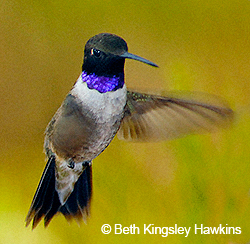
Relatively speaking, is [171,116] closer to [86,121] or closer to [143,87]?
[86,121]

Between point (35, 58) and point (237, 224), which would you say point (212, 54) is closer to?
point (35, 58)

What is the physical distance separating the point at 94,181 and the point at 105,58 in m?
0.59

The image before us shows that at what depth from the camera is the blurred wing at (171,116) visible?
917mm

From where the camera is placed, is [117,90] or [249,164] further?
[249,164]

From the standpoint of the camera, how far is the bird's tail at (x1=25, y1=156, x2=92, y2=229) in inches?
41.9

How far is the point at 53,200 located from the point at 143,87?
2.79 feet

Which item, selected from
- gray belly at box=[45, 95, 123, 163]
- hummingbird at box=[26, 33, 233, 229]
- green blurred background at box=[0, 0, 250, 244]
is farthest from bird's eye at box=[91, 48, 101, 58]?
green blurred background at box=[0, 0, 250, 244]

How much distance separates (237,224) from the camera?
43.8 inches

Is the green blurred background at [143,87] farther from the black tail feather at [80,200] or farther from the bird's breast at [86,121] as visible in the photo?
the bird's breast at [86,121]

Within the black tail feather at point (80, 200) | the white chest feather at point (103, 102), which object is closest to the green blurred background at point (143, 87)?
the black tail feather at point (80, 200)

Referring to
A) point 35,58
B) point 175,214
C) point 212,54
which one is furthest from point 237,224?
point 35,58

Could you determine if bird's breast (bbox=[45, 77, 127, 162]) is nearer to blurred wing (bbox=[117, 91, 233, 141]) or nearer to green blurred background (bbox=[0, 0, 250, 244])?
blurred wing (bbox=[117, 91, 233, 141])

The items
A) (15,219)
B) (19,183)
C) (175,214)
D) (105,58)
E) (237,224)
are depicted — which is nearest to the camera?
(105,58)

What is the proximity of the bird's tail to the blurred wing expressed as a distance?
19 cm
